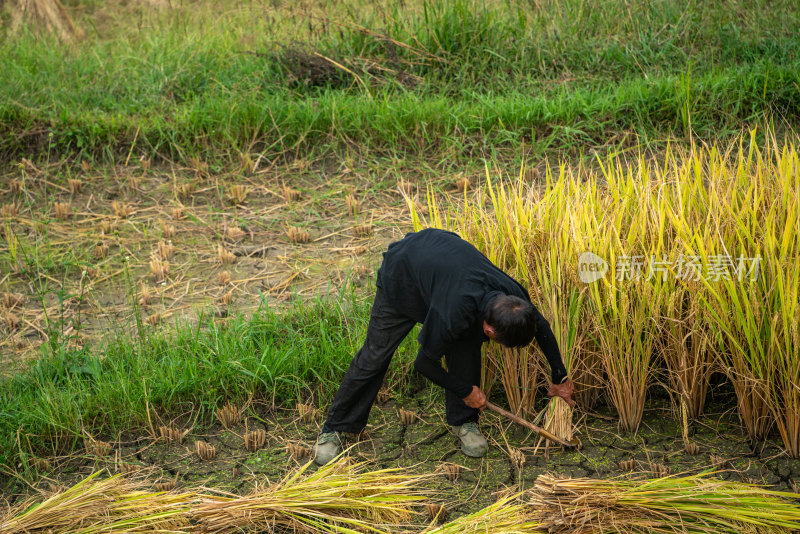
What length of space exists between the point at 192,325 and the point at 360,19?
4150 mm

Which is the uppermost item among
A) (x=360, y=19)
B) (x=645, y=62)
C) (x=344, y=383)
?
(x=360, y=19)

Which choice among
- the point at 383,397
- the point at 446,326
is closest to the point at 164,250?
the point at 383,397

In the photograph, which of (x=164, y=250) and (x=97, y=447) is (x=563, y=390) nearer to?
(x=97, y=447)

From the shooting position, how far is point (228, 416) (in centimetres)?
377

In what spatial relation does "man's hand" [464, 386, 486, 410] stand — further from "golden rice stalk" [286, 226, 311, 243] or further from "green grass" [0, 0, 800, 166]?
"green grass" [0, 0, 800, 166]

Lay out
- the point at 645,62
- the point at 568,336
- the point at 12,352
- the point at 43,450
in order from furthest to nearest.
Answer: the point at 645,62 → the point at 12,352 → the point at 43,450 → the point at 568,336

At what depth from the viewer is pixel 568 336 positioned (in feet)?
11.2

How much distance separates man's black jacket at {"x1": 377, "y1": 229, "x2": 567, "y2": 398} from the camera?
2.90 m

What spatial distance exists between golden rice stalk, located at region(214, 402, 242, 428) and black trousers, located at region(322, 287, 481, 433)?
1.70 feet

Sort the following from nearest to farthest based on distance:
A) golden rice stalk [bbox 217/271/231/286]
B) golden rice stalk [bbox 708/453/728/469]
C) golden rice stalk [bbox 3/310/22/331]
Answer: golden rice stalk [bbox 708/453/728/469] < golden rice stalk [bbox 3/310/22/331] < golden rice stalk [bbox 217/271/231/286]

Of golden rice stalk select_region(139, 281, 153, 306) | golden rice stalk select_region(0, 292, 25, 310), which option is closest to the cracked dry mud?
golden rice stalk select_region(139, 281, 153, 306)

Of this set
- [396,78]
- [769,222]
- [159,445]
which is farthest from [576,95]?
[159,445]

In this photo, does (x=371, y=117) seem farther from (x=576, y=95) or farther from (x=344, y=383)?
(x=344, y=383)

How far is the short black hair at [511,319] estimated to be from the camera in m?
2.75
